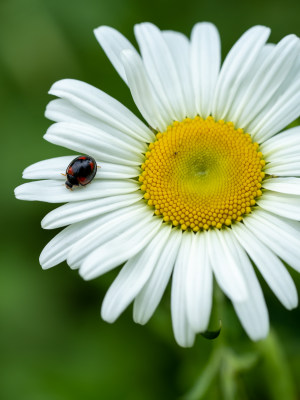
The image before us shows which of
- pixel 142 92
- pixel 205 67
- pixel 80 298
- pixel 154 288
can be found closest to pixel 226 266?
pixel 154 288

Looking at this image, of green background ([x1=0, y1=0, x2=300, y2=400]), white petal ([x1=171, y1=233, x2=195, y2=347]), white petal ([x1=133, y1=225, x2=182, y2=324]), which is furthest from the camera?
green background ([x1=0, y1=0, x2=300, y2=400])

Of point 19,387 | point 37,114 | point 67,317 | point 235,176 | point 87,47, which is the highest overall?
point 87,47

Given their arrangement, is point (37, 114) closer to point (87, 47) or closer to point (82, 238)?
point (87, 47)

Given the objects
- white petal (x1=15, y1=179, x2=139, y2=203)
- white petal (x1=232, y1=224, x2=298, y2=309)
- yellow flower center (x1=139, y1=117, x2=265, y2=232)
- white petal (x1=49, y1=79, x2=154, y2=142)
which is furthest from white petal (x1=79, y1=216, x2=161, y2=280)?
white petal (x1=49, y1=79, x2=154, y2=142)

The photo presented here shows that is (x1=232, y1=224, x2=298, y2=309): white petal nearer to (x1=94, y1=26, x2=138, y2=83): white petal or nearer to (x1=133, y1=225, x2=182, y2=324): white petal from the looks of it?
(x1=133, y1=225, x2=182, y2=324): white petal

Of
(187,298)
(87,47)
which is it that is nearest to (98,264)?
(187,298)

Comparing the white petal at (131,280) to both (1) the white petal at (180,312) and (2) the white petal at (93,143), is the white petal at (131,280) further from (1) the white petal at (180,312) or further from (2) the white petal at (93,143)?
(2) the white petal at (93,143)

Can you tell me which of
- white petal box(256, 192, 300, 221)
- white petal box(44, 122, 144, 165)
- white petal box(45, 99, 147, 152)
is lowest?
white petal box(256, 192, 300, 221)

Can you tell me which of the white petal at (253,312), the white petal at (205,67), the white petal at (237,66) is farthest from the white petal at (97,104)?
the white petal at (253,312)
